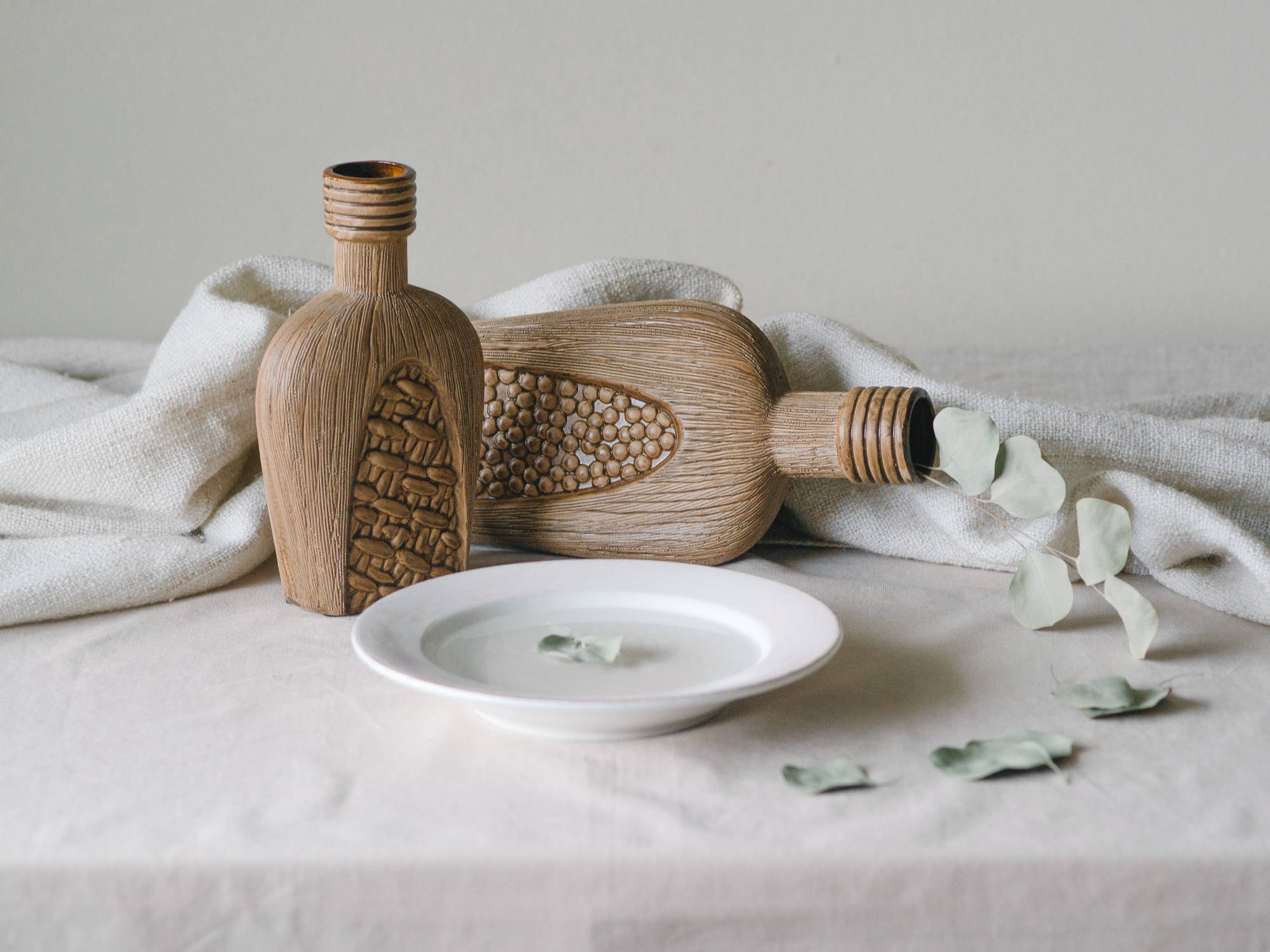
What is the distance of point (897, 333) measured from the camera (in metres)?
1.62

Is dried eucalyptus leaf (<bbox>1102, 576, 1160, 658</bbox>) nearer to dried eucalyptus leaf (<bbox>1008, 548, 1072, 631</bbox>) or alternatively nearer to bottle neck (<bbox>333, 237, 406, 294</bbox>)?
dried eucalyptus leaf (<bbox>1008, 548, 1072, 631</bbox>)

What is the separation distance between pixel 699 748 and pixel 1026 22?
1241mm

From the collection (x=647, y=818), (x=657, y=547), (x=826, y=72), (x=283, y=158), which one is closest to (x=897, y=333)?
(x=826, y=72)

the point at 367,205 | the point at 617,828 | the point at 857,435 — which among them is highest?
the point at 367,205

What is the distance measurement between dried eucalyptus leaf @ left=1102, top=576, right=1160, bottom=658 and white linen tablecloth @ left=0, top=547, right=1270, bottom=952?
40 mm

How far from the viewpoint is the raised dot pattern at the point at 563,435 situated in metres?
0.73

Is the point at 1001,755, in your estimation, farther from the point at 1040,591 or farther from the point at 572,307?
the point at 572,307

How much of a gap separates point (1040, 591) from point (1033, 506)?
0.15 ft

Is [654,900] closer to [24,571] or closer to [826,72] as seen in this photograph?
[24,571]

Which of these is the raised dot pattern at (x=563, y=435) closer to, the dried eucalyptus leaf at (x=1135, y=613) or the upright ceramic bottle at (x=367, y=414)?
the upright ceramic bottle at (x=367, y=414)

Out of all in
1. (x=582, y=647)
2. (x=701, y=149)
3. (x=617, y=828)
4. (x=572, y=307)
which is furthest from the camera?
(x=701, y=149)

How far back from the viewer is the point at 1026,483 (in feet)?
2.10

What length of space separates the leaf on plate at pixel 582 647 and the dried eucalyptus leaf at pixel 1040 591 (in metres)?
0.22

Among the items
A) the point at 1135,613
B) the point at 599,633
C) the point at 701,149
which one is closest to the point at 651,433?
the point at 599,633
